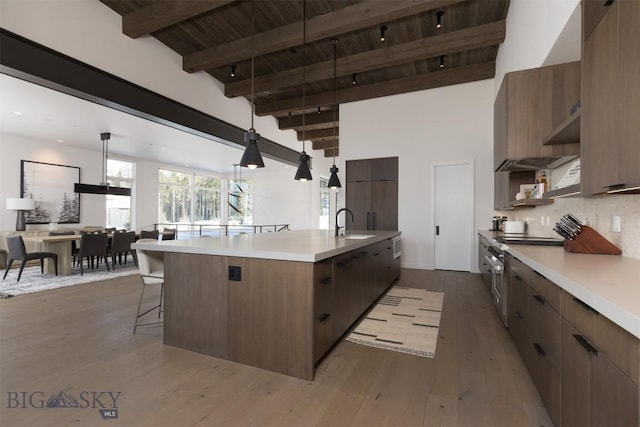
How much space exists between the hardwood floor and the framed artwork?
595cm

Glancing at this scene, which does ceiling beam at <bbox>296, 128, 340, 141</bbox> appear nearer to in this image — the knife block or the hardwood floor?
the hardwood floor

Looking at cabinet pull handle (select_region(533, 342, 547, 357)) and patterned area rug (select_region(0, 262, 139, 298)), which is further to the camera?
patterned area rug (select_region(0, 262, 139, 298))

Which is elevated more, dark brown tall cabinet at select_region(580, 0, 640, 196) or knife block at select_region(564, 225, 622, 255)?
dark brown tall cabinet at select_region(580, 0, 640, 196)

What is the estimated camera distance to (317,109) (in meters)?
7.96

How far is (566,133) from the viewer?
2281 mm

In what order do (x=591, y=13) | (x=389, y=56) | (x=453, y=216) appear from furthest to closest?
(x=453, y=216) < (x=389, y=56) < (x=591, y=13)

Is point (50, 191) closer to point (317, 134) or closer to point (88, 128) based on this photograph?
point (88, 128)

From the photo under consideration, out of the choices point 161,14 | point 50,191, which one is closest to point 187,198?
point 50,191

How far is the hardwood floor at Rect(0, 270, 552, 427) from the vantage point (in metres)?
1.68

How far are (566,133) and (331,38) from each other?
3.90 meters

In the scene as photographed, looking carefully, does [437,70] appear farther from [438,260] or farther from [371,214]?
[438,260]

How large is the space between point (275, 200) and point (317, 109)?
533 centimetres

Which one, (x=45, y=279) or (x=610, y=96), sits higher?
(x=610, y=96)

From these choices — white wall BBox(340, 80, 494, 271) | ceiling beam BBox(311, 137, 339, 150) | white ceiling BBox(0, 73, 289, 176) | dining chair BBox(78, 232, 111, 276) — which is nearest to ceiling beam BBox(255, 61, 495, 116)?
white wall BBox(340, 80, 494, 271)
